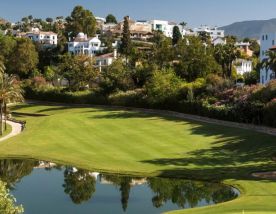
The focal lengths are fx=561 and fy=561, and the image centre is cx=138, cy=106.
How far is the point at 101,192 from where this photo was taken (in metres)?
38.3

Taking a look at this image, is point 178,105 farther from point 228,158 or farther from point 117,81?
point 228,158

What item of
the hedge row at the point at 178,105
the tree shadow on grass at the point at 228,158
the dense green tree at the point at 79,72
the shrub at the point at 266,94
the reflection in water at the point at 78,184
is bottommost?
the reflection in water at the point at 78,184

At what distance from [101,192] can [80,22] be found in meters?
150

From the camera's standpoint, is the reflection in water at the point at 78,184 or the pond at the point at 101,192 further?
the reflection in water at the point at 78,184

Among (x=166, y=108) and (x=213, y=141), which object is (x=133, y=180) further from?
(x=166, y=108)

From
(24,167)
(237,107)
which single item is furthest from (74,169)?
(237,107)

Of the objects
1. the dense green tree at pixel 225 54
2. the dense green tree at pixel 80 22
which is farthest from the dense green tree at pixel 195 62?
the dense green tree at pixel 80 22

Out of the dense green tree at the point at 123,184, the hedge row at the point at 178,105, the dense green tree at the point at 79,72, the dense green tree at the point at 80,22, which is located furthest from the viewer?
the dense green tree at the point at 80,22

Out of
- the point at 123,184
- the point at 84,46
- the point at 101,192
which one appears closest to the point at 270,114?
the point at 123,184

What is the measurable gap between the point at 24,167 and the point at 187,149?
15089 mm

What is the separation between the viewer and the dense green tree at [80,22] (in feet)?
587

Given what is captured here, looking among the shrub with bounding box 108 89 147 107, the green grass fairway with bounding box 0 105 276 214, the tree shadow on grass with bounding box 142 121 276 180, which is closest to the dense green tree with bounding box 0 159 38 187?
the green grass fairway with bounding box 0 105 276 214

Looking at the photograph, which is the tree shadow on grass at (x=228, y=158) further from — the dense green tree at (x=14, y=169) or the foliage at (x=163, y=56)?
the foliage at (x=163, y=56)

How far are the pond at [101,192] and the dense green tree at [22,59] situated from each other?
271 ft
